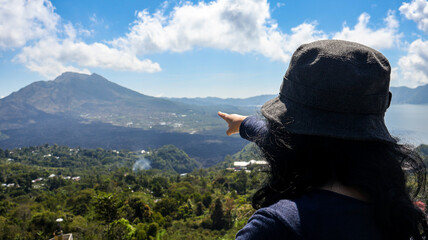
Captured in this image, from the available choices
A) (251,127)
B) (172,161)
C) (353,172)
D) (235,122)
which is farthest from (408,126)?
(353,172)

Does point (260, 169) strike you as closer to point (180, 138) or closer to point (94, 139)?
point (180, 138)

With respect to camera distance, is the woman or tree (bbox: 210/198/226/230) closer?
the woman

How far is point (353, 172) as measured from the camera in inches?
25.5

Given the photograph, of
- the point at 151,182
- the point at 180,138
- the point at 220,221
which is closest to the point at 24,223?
the point at 220,221

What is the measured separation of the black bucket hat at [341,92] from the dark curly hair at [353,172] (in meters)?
0.04

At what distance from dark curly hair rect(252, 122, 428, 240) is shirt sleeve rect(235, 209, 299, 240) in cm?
12

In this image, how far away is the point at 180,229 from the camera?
19.8m

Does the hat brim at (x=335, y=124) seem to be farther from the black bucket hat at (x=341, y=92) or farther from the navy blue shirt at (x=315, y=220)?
the navy blue shirt at (x=315, y=220)

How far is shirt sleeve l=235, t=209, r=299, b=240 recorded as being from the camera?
1.83 feet

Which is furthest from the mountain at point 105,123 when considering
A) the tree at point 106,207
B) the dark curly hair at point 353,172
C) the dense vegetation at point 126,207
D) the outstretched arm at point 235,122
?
the dark curly hair at point 353,172

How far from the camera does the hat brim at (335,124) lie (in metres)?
0.63

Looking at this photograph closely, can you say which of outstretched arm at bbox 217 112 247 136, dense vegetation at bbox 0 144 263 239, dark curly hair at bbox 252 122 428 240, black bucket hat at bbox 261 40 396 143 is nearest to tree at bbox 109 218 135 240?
dense vegetation at bbox 0 144 263 239

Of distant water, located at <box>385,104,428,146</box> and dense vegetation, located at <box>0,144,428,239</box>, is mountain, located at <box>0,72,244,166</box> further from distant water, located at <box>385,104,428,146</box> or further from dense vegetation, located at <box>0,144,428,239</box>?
distant water, located at <box>385,104,428,146</box>

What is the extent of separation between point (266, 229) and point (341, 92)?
0.37 m
